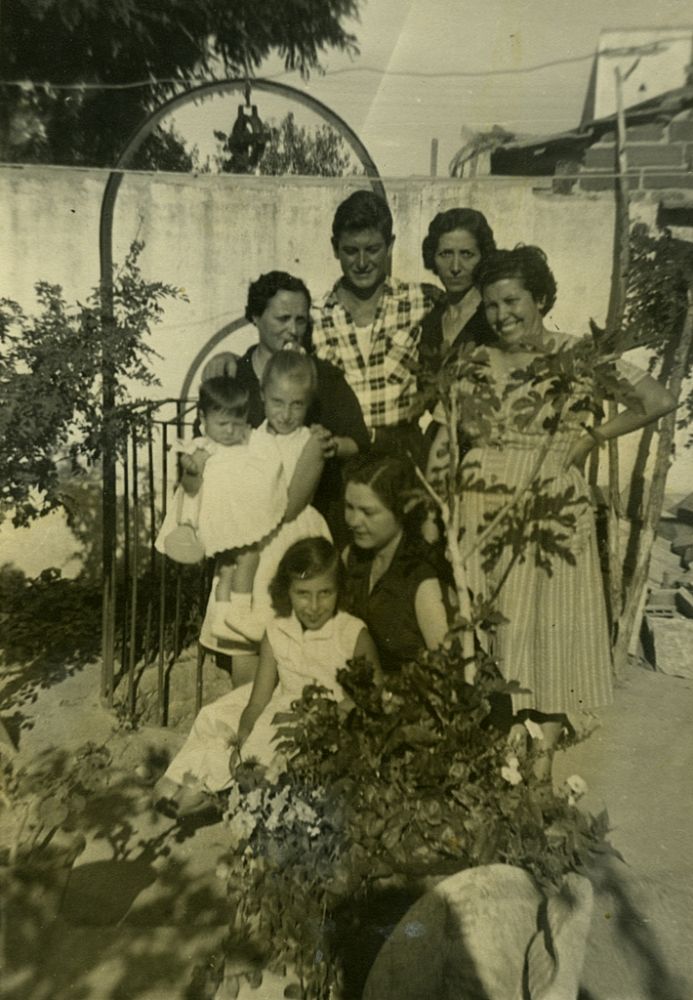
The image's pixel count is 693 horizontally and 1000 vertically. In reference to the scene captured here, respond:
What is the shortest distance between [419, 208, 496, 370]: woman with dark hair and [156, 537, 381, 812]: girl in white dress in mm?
825

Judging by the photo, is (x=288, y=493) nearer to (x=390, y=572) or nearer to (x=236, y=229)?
(x=390, y=572)

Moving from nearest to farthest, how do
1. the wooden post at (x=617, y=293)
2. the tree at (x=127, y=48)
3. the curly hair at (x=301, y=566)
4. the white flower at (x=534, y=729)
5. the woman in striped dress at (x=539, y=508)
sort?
1. the tree at (x=127, y=48)
2. the wooden post at (x=617, y=293)
3. the woman in striped dress at (x=539, y=508)
4. the curly hair at (x=301, y=566)
5. the white flower at (x=534, y=729)

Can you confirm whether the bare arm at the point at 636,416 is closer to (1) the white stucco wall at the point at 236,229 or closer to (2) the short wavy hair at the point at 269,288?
(1) the white stucco wall at the point at 236,229

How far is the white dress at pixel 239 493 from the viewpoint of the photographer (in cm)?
289

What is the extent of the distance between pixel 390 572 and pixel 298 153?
1.48 m

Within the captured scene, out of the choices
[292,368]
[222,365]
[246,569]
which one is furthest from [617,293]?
[246,569]

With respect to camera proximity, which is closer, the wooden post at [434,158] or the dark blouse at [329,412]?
the wooden post at [434,158]

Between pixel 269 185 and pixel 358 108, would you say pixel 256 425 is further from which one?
pixel 358 108

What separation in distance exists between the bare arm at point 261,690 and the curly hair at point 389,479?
25.9 inches

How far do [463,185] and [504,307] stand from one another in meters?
0.42

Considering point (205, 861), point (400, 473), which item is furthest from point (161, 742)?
point (400, 473)

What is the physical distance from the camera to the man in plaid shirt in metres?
2.87

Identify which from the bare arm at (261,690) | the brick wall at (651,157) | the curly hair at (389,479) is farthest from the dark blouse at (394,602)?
the brick wall at (651,157)

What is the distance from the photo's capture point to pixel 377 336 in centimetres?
292
